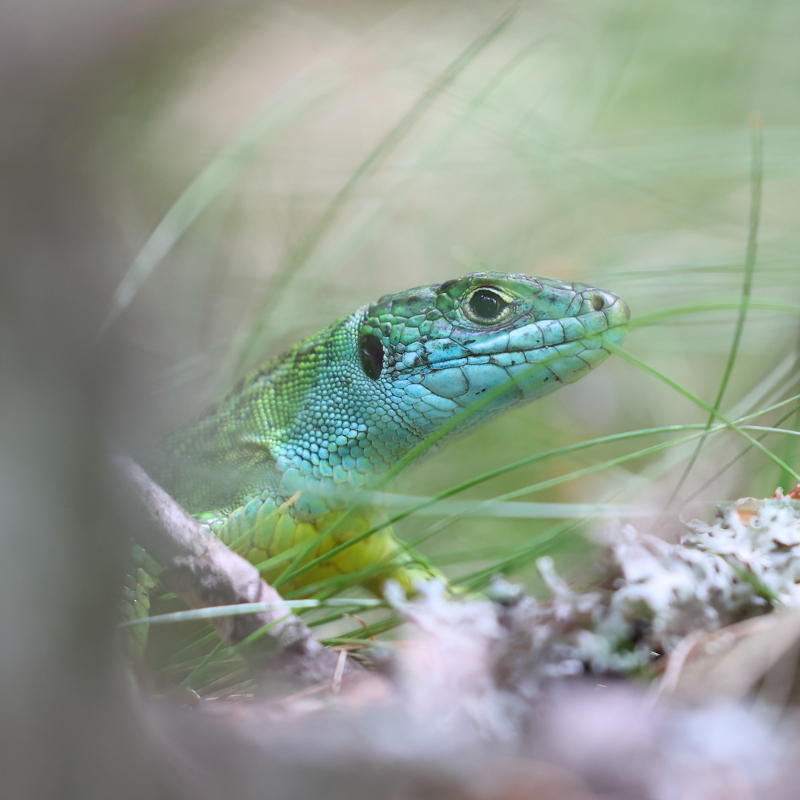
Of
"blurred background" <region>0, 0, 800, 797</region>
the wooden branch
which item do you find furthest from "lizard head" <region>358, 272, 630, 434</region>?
the wooden branch

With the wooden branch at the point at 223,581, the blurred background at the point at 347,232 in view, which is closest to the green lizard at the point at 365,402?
the blurred background at the point at 347,232

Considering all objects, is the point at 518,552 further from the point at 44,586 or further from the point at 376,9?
the point at 376,9

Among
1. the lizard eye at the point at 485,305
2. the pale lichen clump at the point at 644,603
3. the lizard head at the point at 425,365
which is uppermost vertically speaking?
the lizard eye at the point at 485,305

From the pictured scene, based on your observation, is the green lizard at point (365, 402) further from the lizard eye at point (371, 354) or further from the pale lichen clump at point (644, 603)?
the pale lichen clump at point (644, 603)

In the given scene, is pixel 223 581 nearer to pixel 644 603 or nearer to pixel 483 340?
pixel 644 603

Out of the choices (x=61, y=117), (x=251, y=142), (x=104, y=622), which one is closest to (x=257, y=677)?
(x=104, y=622)
